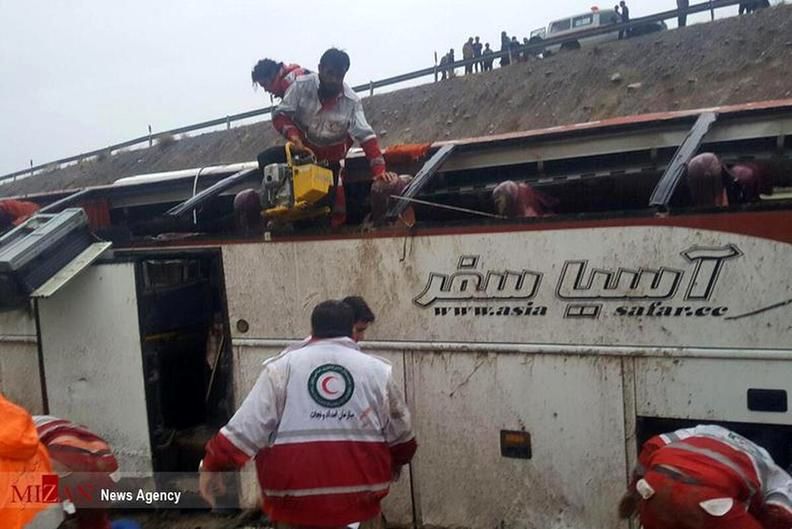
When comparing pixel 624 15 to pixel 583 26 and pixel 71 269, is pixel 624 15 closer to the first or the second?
pixel 583 26

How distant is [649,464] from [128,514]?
11.0 ft

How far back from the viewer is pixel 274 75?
4672 millimetres

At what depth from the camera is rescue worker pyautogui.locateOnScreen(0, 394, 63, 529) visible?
2346mm

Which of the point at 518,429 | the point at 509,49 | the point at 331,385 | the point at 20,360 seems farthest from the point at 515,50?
the point at 331,385

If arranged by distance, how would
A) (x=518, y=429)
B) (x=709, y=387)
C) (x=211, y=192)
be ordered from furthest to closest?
(x=211, y=192), (x=518, y=429), (x=709, y=387)

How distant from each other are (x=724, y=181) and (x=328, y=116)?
87.8 inches

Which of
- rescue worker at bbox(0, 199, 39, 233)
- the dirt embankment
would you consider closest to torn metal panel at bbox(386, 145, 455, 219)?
rescue worker at bbox(0, 199, 39, 233)

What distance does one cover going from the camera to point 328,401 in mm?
2744

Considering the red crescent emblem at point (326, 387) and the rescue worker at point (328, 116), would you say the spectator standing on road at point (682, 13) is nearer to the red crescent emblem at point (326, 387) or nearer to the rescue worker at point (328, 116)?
the rescue worker at point (328, 116)

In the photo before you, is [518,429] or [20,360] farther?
[20,360]

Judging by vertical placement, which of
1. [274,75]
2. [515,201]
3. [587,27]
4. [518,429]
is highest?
[587,27]

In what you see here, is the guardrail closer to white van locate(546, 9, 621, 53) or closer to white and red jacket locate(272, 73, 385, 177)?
white van locate(546, 9, 621, 53)

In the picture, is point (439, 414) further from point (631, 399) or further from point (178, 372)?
point (178, 372)

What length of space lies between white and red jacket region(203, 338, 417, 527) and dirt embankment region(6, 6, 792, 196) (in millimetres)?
14501
